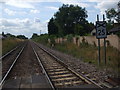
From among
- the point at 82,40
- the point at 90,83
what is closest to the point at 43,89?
the point at 90,83

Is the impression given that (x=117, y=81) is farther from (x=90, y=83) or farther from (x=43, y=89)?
(x=43, y=89)

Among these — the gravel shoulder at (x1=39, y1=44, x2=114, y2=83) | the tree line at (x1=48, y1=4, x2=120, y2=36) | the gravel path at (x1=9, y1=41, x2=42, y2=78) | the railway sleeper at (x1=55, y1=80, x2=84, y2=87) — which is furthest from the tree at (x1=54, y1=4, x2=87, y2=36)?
the railway sleeper at (x1=55, y1=80, x2=84, y2=87)

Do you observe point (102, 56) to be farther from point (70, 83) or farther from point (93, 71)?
point (70, 83)

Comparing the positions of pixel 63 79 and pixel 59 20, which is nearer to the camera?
pixel 63 79

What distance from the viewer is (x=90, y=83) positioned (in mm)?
A: 7148

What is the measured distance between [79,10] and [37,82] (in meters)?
55.0

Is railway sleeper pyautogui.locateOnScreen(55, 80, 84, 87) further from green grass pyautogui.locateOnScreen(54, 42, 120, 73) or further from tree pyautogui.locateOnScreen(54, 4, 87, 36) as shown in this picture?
tree pyautogui.locateOnScreen(54, 4, 87, 36)

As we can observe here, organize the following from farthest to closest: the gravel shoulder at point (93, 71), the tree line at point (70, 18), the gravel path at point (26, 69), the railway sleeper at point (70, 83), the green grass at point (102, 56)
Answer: the tree line at point (70, 18), the green grass at point (102, 56), the gravel path at point (26, 69), the gravel shoulder at point (93, 71), the railway sleeper at point (70, 83)

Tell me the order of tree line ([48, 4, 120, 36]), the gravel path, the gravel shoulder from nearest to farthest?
1. the gravel shoulder
2. the gravel path
3. tree line ([48, 4, 120, 36])

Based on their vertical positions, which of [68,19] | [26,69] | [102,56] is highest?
[68,19]

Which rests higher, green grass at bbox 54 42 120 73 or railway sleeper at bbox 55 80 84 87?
green grass at bbox 54 42 120 73

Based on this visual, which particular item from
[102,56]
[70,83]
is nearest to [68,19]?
[102,56]

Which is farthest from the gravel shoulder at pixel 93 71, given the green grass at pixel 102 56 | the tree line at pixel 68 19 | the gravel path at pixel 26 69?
the tree line at pixel 68 19

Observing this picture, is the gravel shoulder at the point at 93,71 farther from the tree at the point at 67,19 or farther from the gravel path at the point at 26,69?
the tree at the point at 67,19
